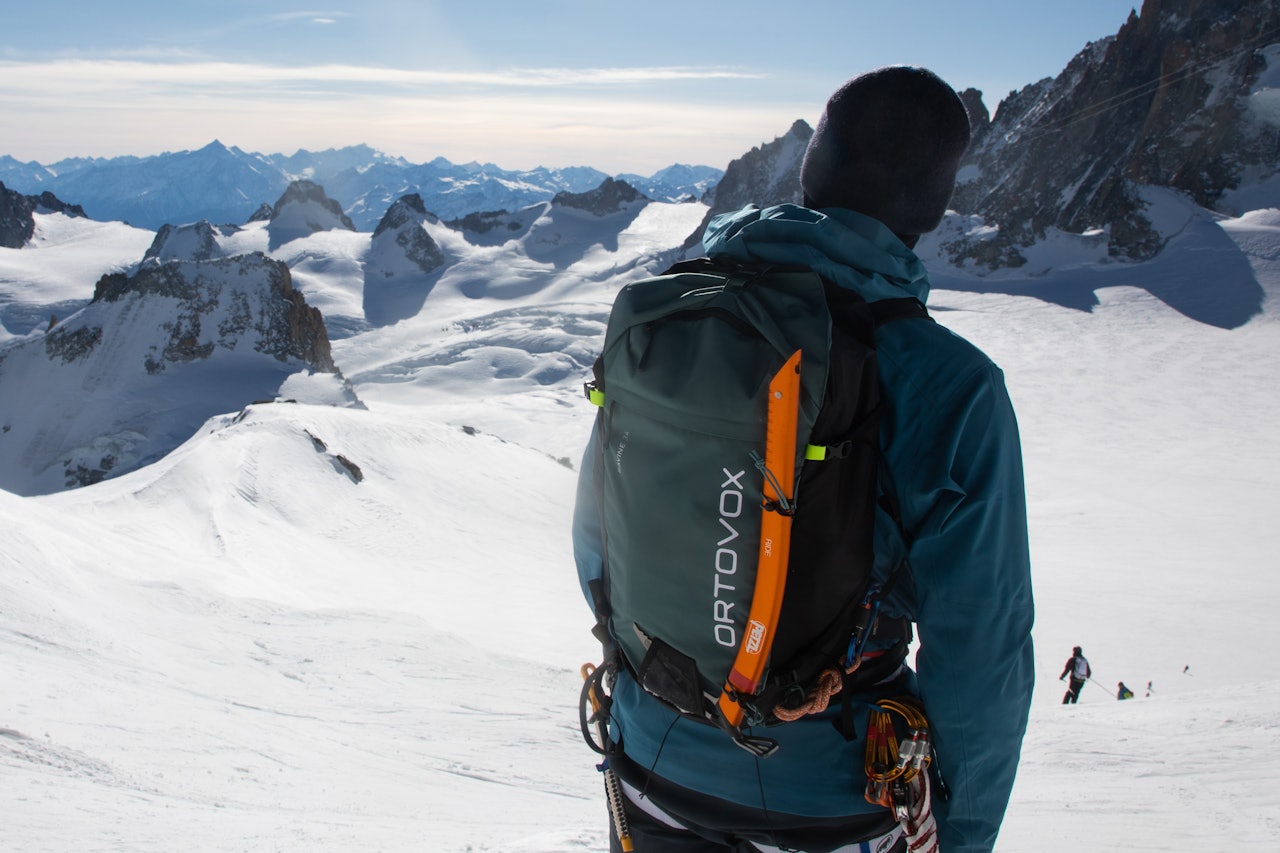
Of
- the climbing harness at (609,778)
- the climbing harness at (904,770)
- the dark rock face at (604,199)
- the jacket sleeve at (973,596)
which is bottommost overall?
the dark rock face at (604,199)

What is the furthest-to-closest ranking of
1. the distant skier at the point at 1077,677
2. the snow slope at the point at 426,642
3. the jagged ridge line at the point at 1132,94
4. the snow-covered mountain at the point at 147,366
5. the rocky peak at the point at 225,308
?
the jagged ridge line at the point at 1132,94
the rocky peak at the point at 225,308
the snow-covered mountain at the point at 147,366
the distant skier at the point at 1077,677
the snow slope at the point at 426,642

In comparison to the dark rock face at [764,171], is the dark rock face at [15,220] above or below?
below

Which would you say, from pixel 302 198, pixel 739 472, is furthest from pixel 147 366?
pixel 302 198

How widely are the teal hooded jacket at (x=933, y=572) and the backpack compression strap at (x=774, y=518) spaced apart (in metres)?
0.25

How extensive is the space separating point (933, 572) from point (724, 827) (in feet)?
2.41

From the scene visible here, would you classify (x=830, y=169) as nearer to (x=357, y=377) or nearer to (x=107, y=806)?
(x=107, y=806)

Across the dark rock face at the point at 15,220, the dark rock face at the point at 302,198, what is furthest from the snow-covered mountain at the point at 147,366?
the dark rock face at the point at 302,198

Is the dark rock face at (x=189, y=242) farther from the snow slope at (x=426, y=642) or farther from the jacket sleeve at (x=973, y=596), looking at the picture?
the jacket sleeve at (x=973, y=596)

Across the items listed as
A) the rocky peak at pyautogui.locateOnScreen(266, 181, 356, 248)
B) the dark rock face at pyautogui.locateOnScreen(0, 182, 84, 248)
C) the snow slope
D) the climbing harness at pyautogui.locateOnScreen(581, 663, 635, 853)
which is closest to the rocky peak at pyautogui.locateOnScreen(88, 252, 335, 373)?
the snow slope

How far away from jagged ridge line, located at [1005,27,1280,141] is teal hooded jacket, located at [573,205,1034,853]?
7402cm

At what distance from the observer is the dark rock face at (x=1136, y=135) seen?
182 ft

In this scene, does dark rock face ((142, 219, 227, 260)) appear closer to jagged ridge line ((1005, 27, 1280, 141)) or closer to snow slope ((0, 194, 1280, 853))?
snow slope ((0, 194, 1280, 853))

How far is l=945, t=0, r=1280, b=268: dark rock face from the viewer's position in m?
55.5

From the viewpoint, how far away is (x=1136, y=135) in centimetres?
6588
